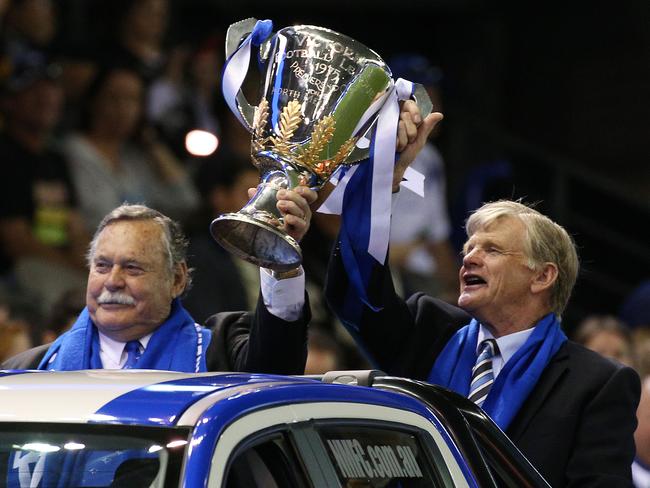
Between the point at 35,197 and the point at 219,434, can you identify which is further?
the point at 35,197

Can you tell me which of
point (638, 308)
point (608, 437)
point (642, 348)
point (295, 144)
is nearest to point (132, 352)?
point (295, 144)

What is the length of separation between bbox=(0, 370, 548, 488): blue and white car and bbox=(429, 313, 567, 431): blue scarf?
102 centimetres

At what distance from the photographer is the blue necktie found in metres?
5.27

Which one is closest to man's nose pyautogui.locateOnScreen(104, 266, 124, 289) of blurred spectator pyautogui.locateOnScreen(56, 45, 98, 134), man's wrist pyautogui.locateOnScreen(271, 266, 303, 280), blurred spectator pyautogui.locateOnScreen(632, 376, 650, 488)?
man's wrist pyautogui.locateOnScreen(271, 266, 303, 280)

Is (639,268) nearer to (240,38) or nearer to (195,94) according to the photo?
(195,94)

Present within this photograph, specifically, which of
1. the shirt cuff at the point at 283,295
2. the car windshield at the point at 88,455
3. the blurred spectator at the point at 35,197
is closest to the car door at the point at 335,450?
the car windshield at the point at 88,455

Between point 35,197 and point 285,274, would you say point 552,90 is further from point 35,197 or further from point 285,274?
point 285,274

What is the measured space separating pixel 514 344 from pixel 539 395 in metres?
0.25

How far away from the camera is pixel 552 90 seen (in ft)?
45.2

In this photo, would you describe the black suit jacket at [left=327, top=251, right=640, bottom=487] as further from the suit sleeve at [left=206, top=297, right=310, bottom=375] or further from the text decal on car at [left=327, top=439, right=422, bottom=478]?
the text decal on car at [left=327, top=439, right=422, bottom=478]

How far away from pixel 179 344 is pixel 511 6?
899 cm

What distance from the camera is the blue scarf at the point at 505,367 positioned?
5.07 metres

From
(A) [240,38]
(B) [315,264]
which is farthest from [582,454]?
(B) [315,264]

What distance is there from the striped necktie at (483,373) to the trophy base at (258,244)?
2.86 ft
